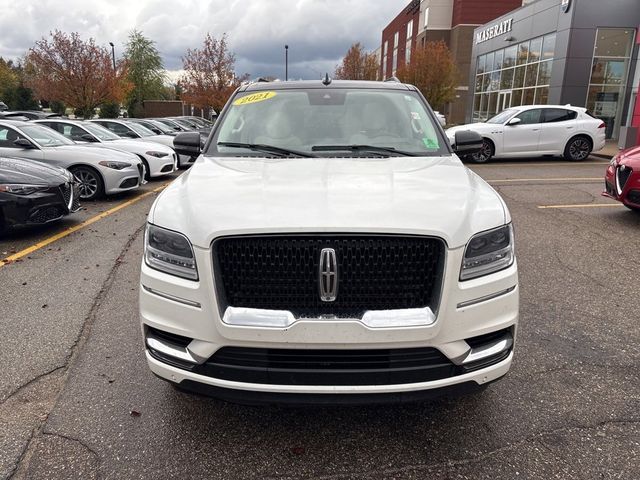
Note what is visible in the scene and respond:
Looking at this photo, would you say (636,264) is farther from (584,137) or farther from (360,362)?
(584,137)

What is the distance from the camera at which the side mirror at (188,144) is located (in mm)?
4160

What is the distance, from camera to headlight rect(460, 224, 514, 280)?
234 cm

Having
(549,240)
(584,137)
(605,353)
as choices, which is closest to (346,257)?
(605,353)

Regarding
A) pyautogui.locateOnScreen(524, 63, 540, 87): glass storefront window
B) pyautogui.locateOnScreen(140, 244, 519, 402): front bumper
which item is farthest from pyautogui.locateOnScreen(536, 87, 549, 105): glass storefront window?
pyautogui.locateOnScreen(140, 244, 519, 402): front bumper

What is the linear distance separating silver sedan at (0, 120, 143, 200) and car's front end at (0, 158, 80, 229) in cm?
206

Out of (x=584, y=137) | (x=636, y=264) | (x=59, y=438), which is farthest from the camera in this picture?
(x=584, y=137)

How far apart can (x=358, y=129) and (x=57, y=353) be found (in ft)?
8.97

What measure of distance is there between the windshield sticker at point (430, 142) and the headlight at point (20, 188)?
532cm

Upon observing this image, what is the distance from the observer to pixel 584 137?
51.1 feet

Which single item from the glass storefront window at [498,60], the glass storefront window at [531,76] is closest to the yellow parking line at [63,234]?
the glass storefront window at [531,76]

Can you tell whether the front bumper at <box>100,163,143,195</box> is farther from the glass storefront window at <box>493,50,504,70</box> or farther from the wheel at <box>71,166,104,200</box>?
the glass storefront window at <box>493,50,504,70</box>

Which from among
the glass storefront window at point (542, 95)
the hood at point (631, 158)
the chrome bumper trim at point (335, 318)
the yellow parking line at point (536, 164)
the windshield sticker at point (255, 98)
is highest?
the glass storefront window at point (542, 95)

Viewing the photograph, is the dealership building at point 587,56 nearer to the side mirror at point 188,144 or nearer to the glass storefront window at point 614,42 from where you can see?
the glass storefront window at point 614,42

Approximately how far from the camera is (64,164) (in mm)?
9258
